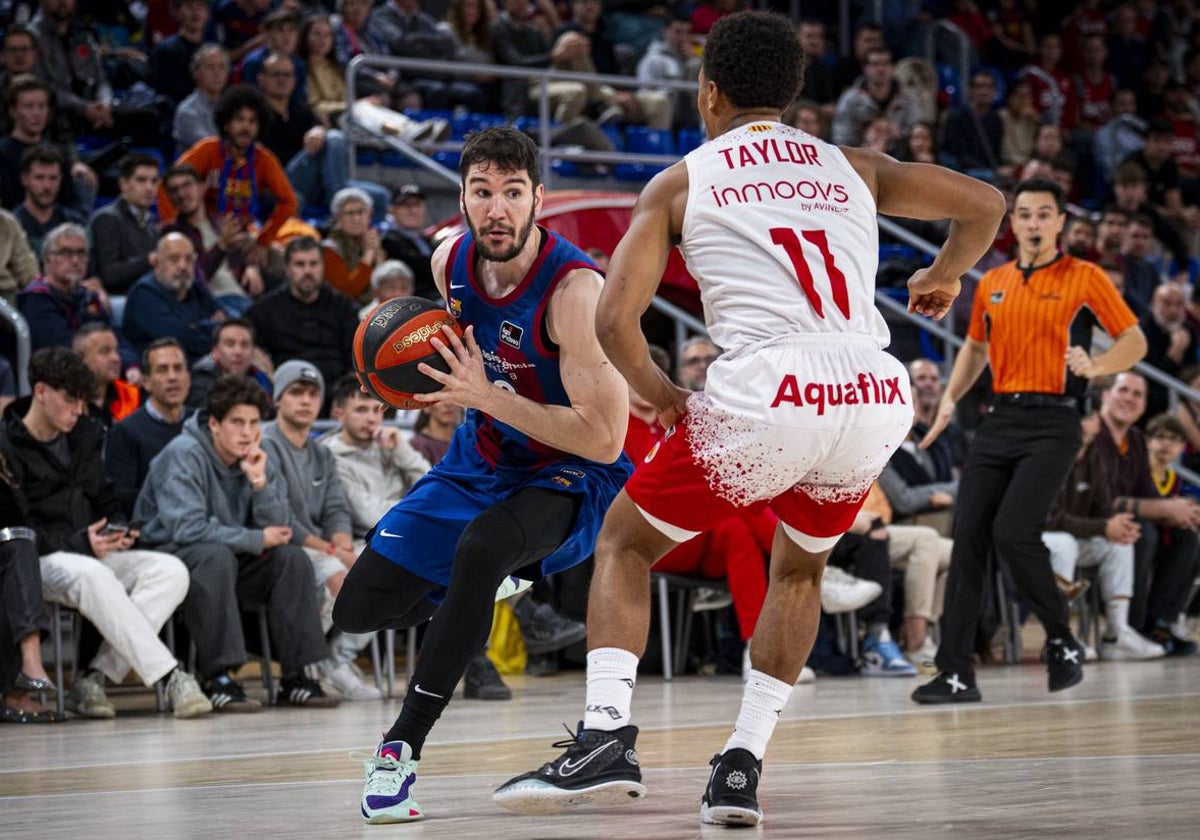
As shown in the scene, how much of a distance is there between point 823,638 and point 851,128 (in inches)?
263

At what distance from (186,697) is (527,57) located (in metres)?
7.78

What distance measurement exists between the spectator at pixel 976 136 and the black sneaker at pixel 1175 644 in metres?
6.07

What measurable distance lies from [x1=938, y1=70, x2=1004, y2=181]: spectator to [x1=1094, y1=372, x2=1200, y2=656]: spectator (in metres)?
5.30

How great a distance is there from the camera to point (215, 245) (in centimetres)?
1030

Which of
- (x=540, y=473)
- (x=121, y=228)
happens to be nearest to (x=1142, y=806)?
(x=540, y=473)

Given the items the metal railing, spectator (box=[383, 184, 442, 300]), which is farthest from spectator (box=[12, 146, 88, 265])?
spectator (box=[383, 184, 442, 300])

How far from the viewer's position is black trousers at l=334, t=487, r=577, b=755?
13.6 feet

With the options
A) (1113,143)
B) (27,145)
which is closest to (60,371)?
(27,145)

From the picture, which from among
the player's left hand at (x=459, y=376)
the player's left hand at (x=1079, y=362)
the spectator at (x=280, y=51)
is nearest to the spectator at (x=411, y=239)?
the spectator at (x=280, y=51)

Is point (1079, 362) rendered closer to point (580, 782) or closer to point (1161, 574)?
point (1161, 574)

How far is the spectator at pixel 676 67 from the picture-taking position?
14656 mm

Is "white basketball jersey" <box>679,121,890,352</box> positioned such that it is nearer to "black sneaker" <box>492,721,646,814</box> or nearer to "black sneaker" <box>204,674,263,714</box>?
"black sneaker" <box>492,721,646,814</box>

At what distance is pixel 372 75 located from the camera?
1276 cm

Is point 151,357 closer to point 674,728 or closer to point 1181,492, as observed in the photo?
point 674,728
